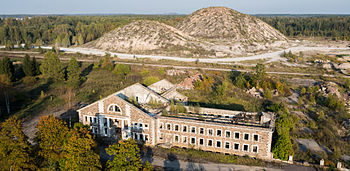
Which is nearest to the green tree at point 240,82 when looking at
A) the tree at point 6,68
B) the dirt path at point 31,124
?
the dirt path at point 31,124

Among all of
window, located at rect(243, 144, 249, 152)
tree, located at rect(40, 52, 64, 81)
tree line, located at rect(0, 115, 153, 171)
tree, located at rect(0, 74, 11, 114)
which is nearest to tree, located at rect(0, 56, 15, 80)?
tree, located at rect(40, 52, 64, 81)

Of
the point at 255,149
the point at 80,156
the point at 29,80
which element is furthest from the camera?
the point at 29,80

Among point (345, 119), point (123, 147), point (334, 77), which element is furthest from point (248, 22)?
point (123, 147)

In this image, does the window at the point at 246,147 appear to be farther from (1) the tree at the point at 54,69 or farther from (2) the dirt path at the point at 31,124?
(1) the tree at the point at 54,69

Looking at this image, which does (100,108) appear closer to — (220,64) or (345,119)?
(345,119)

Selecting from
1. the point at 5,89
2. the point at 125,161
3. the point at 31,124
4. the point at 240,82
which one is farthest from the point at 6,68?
the point at 240,82

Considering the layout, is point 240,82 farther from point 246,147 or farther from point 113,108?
point 113,108

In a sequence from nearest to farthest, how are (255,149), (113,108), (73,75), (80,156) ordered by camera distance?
(80,156) → (255,149) → (113,108) → (73,75)
